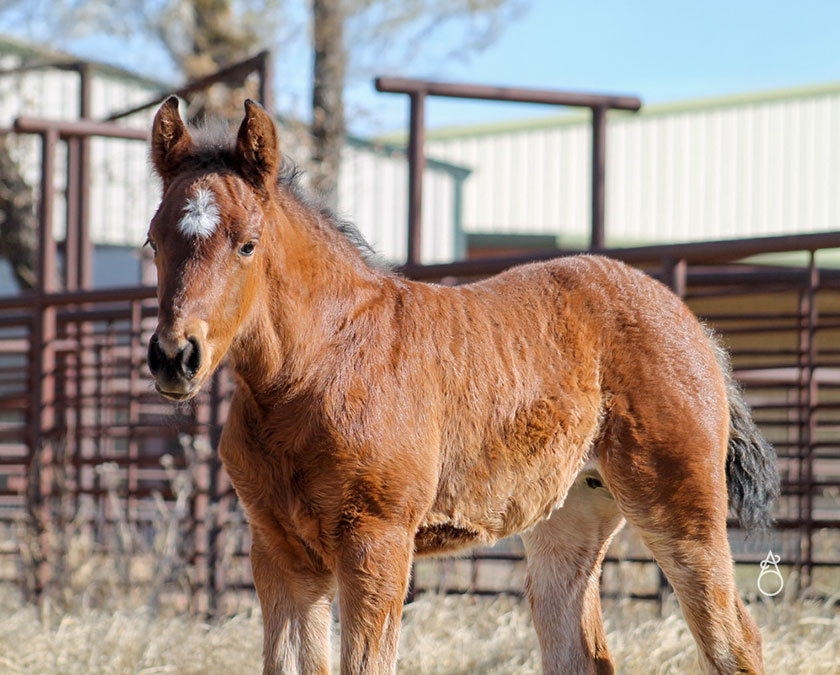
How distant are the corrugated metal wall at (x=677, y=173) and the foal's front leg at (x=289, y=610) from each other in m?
17.4

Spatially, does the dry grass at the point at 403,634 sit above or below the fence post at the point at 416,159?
below

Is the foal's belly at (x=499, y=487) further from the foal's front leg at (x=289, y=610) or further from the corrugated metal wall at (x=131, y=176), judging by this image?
the corrugated metal wall at (x=131, y=176)

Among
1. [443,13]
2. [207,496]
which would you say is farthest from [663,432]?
[443,13]

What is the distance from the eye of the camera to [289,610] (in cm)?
365

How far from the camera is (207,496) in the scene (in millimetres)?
7191

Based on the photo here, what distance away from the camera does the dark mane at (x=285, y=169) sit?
354 centimetres

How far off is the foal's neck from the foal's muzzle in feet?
1.31

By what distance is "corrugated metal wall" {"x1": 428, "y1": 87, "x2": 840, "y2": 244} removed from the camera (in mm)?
21109

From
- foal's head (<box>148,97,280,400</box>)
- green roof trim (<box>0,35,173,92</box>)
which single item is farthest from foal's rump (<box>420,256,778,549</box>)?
green roof trim (<box>0,35,173,92</box>)

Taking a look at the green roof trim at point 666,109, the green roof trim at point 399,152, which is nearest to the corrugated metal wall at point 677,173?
the green roof trim at point 666,109

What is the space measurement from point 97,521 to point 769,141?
1697cm

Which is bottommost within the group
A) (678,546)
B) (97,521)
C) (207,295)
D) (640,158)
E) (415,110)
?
(97,521)

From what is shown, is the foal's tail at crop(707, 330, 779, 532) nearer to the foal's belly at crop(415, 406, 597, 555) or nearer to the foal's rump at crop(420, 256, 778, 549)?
the foal's rump at crop(420, 256, 778, 549)

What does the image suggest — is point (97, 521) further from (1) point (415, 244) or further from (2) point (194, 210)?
(2) point (194, 210)
